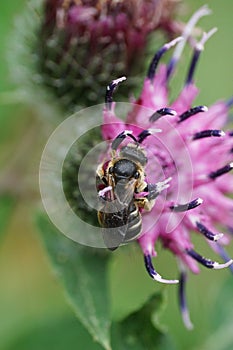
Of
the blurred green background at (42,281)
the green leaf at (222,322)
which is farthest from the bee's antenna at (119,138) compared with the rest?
the green leaf at (222,322)

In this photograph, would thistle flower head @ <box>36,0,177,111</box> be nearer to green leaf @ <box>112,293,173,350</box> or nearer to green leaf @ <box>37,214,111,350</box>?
green leaf @ <box>37,214,111,350</box>

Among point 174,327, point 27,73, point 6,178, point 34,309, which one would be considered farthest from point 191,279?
point 27,73

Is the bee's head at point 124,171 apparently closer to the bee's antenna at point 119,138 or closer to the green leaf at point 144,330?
the bee's antenna at point 119,138

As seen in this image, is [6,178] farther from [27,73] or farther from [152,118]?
[152,118]

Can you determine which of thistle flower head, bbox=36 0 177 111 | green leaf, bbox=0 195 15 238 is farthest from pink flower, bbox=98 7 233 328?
green leaf, bbox=0 195 15 238

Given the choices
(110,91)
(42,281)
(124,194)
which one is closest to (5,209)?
(42,281)

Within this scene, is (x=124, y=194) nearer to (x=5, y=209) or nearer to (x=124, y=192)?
(x=124, y=192)
